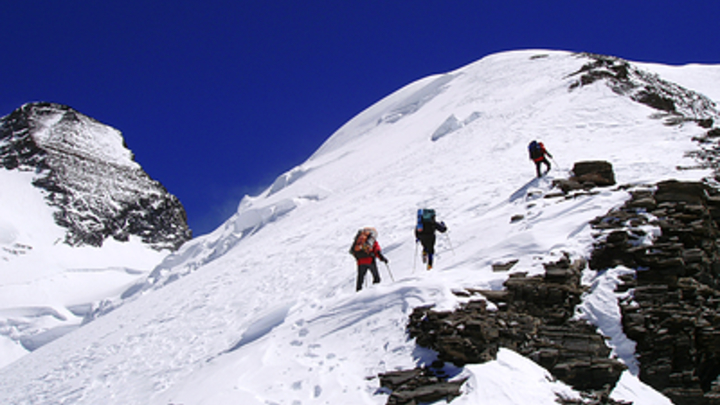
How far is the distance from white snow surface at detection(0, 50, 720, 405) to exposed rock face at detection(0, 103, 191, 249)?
216 ft

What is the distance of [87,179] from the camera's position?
100625 millimetres

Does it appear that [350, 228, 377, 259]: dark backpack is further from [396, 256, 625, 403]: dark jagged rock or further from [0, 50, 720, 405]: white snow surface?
[396, 256, 625, 403]: dark jagged rock

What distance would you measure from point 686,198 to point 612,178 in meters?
3.54

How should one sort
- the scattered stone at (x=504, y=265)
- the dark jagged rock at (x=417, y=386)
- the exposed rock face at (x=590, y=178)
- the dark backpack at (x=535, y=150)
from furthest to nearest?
the dark backpack at (x=535, y=150)
the exposed rock face at (x=590, y=178)
the scattered stone at (x=504, y=265)
the dark jagged rock at (x=417, y=386)

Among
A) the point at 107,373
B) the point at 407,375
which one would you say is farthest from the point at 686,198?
the point at 107,373

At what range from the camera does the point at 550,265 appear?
8320 millimetres

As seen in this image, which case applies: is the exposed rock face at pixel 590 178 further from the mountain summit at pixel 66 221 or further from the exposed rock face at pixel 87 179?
the exposed rock face at pixel 87 179

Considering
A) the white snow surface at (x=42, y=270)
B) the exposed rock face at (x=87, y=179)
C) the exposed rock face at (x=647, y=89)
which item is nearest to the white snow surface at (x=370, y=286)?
the exposed rock face at (x=647, y=89)

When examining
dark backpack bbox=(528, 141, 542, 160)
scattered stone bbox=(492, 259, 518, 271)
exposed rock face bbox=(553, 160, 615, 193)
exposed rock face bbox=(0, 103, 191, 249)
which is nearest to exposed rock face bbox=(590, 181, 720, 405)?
scattered stone bbox=(492, 259, 518, 271)

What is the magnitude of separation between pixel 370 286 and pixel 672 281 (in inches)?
210

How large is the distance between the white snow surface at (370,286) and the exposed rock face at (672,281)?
34 cm

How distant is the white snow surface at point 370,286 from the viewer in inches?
277

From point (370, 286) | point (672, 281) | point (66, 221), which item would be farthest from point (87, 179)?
point (672, 281)

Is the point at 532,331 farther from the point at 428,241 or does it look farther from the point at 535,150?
the point at 535,150
